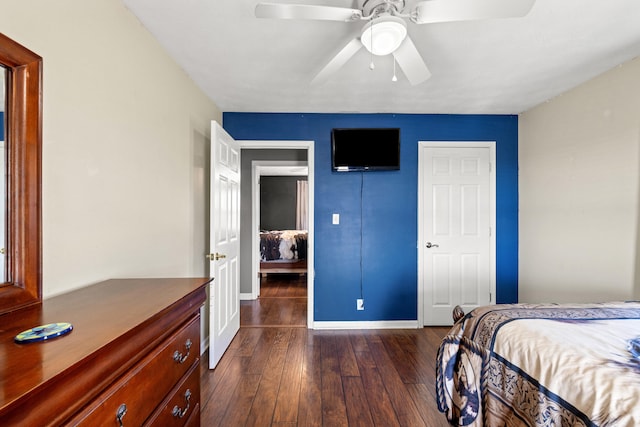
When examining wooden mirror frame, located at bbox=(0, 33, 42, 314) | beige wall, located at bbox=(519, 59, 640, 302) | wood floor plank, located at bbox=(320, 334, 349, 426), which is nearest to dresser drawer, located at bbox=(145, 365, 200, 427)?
wooden mirror frame, located at bbox=(0, 33, 42, 314)

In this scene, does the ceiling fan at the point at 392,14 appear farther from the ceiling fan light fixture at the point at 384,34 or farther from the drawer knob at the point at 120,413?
the drawer knob at the point at 120,413

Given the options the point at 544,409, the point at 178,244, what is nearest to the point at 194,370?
the point at 178,244

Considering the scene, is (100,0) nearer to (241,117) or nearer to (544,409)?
(241,117)

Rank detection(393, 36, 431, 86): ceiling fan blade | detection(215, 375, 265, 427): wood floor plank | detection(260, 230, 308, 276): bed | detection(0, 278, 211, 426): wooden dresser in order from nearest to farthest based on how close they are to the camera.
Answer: detection(0, 278, 211, 426): wooden dresser, detection(393, 36, 431, 86): ceiling fan blade, detection(215, 375, 265, 427): wood floor plank, detection(260, 230, 308, 276): bed

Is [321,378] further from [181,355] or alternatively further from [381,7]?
[381,7]

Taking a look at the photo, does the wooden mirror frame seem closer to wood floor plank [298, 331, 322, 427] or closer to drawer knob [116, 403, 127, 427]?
drawer knob [116, 403, 127, 427]

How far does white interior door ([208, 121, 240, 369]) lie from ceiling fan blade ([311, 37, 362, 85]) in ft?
3.66

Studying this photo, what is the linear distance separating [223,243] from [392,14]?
211 cm

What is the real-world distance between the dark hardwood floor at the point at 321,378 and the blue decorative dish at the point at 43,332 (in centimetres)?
140

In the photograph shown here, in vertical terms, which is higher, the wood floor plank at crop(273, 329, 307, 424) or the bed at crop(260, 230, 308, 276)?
the bed at crop(260, 230, 308, 276)

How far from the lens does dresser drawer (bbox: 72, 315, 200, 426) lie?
2.37 ft

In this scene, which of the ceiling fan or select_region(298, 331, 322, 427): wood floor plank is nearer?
the ceiling fan

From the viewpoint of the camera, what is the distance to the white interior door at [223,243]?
7.99 feet

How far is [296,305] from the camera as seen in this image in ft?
13.5
